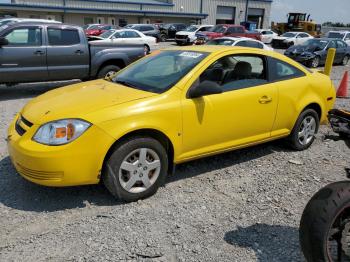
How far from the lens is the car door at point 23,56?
8.19m

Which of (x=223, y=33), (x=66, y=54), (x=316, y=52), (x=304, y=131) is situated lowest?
(x=223, y=33)

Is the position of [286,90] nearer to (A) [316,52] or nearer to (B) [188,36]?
(A) [316,52]

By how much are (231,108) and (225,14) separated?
55.8m

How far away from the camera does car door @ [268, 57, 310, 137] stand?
16.0 feet

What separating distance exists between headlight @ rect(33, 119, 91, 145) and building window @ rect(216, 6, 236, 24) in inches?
2187

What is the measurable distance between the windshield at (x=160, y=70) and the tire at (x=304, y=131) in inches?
73.0

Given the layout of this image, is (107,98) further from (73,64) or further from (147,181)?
(73,64)

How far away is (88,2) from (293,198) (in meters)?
45.1

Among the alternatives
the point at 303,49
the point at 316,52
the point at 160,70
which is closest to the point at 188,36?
the point at 303,49

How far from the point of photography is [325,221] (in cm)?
248

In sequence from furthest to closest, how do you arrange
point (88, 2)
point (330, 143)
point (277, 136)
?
point (88, 2) < point (330, 143) < point (277, 136)

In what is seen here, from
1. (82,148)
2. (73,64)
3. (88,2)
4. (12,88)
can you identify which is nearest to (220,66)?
(82,148)

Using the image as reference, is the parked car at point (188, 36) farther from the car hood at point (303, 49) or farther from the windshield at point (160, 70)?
the windshield at point (160, 70)

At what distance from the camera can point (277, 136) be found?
5031mm
